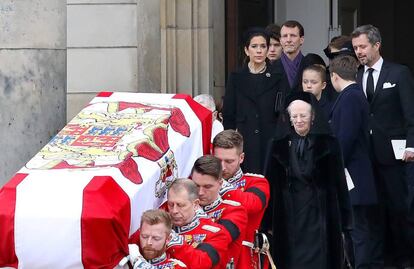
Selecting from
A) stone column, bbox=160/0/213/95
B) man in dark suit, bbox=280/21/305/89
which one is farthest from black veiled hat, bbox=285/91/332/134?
stone column, bbox=160/0/213/95

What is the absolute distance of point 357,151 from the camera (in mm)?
9844

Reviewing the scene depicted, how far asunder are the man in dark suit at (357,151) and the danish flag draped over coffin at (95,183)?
200 cm

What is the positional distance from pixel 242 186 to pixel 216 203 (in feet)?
1.80

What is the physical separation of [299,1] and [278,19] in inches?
12.4

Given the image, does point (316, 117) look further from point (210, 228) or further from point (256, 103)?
point (256, 103)

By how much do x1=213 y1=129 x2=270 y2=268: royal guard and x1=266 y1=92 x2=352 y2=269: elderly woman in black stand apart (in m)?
0.35

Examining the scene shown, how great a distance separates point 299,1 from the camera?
1481 centimetres

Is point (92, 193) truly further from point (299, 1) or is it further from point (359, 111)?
point (299, 1)

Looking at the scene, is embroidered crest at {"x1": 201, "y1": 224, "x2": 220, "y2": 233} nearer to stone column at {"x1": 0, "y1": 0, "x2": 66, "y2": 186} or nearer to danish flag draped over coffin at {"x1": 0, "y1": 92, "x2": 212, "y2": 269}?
danish flag draped over coffin at {"x1": 0, "y1": 92, "x2": 212, "y2": 269}

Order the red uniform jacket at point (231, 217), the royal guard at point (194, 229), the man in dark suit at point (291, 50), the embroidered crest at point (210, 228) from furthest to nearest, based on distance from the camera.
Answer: the man in dark suit at point (291, 50), the red uniform jacket at point (231, 217), the embroidered crest at point (210, 228), the royal guard at point (194, 229)

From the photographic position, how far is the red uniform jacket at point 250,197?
805 centimetres

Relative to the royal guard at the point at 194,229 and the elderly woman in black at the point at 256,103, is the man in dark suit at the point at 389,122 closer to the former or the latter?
the elderly woman in black at the point at 256,103

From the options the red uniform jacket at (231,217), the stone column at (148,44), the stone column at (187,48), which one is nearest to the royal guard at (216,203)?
the red uniform jacket at (231,217)

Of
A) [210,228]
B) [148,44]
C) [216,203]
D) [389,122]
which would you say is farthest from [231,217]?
[389,122]
